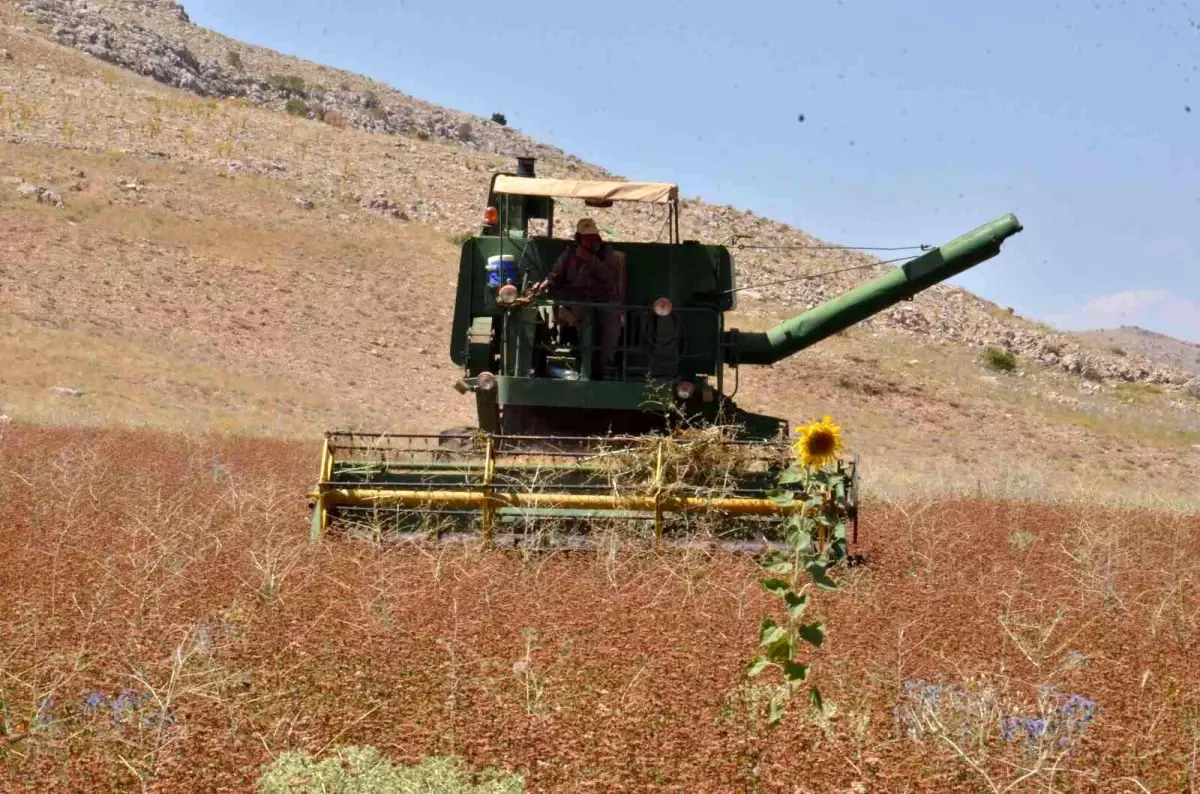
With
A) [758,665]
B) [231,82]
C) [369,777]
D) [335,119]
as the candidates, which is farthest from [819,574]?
[231,82]

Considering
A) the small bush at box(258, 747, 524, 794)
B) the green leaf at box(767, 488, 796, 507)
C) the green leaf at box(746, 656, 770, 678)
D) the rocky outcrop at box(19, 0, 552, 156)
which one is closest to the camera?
the small bush at box(258, 747, 524, 794)

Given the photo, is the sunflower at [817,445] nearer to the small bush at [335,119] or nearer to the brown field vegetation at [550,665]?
the brown field vegetation at [550,665]

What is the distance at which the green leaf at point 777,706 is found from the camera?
481 centimetres

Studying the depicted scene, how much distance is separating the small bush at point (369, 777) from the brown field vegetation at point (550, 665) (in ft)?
0.37

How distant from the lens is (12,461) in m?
13.2

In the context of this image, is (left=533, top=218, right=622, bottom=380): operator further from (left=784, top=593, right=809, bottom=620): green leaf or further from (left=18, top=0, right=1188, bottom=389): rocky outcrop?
(left=18, top=0, right=1188, bottom=389): rocky outcrop

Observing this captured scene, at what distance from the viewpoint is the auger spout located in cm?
1329

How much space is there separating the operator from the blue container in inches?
15.8

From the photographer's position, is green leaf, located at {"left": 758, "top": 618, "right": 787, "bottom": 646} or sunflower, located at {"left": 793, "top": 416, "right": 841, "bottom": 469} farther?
sunflower, located at {"left": 793, "top": 416, "right": 841, "bottom": 469}

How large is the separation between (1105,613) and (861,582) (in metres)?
1.36

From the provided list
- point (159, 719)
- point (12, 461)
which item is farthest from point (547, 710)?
point (12, 461)

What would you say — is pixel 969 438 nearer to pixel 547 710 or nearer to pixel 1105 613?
pixel 1105 613

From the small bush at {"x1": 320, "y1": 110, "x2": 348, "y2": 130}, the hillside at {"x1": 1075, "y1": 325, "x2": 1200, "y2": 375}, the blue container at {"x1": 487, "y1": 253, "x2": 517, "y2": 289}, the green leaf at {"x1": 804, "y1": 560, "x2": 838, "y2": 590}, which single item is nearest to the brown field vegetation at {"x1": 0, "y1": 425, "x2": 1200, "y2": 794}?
the green leaf at {"x1": 804, "y1": 560, "x2": 838, "y2": 590}

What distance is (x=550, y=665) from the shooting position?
5.79m
